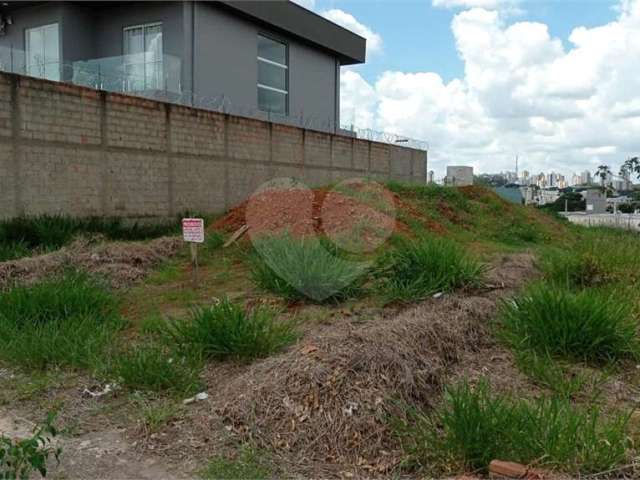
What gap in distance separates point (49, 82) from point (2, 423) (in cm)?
875

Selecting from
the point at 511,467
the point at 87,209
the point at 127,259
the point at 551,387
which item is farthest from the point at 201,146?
the point at 511,467

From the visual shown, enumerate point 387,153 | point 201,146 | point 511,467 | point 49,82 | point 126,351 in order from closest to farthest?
point 511,467, point 126,351, point 49,82, point 201,146, point 387,153

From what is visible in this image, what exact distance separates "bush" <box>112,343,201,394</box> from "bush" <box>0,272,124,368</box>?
479 millimetres

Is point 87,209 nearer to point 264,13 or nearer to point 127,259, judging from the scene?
point 127,259

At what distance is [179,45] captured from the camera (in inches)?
711

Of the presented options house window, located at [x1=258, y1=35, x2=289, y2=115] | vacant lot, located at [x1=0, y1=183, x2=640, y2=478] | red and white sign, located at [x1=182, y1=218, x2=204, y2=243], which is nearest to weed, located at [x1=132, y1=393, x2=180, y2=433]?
vacant lot, located at [x1=0, y1=183, x2=640, y2=478]

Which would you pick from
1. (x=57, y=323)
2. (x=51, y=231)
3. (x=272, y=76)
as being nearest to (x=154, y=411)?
(x=57, y=323)

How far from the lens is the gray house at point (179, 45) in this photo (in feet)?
54.3

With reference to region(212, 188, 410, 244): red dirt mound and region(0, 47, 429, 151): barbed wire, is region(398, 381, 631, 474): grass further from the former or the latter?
region(0, 47, 429, 151): barbed wire

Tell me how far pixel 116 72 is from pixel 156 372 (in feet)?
42.3

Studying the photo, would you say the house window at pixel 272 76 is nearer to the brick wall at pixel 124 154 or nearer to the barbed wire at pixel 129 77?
the barbed wire at pixel 129 77

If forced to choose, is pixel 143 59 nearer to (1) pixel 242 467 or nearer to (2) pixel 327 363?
(2) pixel 327 363

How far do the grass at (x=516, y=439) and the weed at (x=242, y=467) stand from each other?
30.8 inches

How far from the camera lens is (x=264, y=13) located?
2061 centimetres
